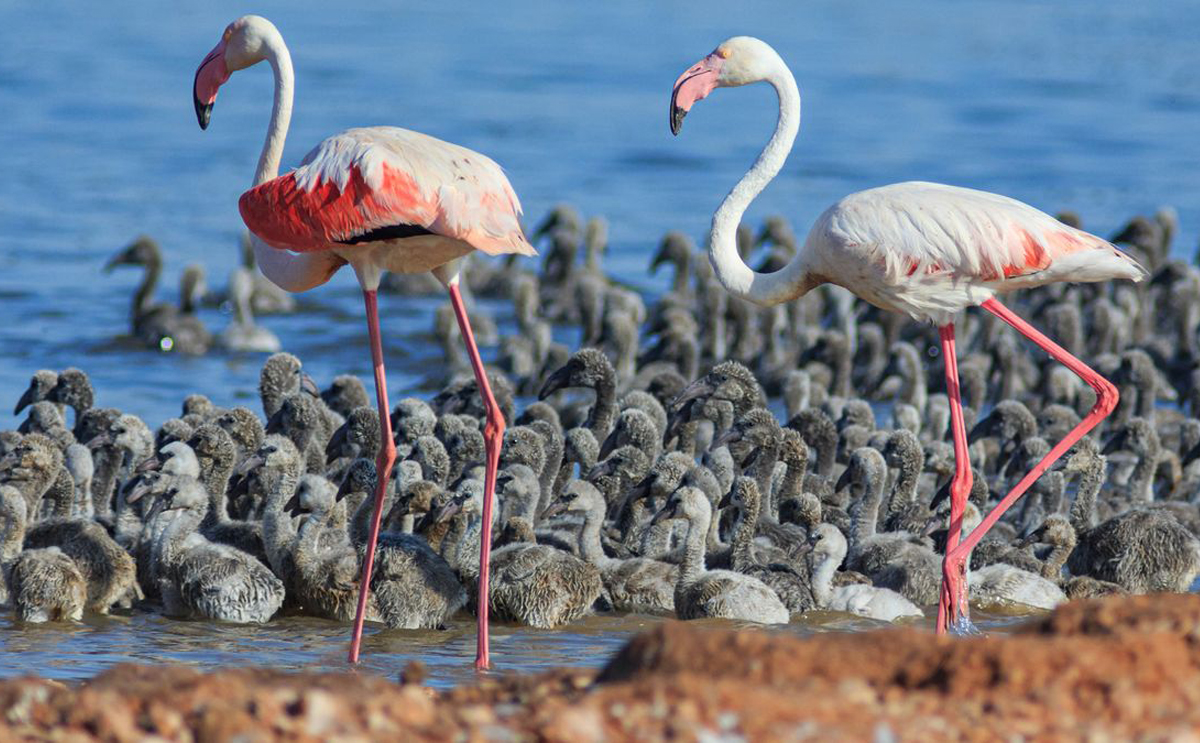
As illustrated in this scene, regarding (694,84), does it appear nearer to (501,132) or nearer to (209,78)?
(209,78)

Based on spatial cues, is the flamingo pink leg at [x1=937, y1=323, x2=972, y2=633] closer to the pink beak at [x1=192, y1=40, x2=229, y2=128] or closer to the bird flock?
the bird flock

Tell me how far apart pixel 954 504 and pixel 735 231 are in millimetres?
1496

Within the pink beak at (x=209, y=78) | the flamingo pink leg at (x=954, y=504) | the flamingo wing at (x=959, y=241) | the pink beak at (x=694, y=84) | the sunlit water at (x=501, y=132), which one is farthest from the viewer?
the sunlit water at (x=501, y=132)

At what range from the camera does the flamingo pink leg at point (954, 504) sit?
334 inches

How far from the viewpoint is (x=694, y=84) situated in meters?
9.07

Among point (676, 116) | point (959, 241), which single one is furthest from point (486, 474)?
point (959, 241)

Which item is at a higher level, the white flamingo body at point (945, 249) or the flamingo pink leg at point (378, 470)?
the white flamingo body at point (945, 249)

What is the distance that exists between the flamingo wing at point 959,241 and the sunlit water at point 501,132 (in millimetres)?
1724

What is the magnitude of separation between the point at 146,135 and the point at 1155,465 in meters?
18.0

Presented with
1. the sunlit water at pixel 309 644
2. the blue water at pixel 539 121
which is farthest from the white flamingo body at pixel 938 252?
the blue water at pixel 539 121

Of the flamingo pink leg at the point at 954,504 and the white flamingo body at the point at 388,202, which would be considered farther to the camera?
the flamingo pink leg at the point at 954,504

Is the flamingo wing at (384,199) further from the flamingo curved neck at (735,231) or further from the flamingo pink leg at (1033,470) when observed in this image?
the flamingo pink leg at (1033,470)

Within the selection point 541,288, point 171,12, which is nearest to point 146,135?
point 541,288

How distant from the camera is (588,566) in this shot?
8977 mm
